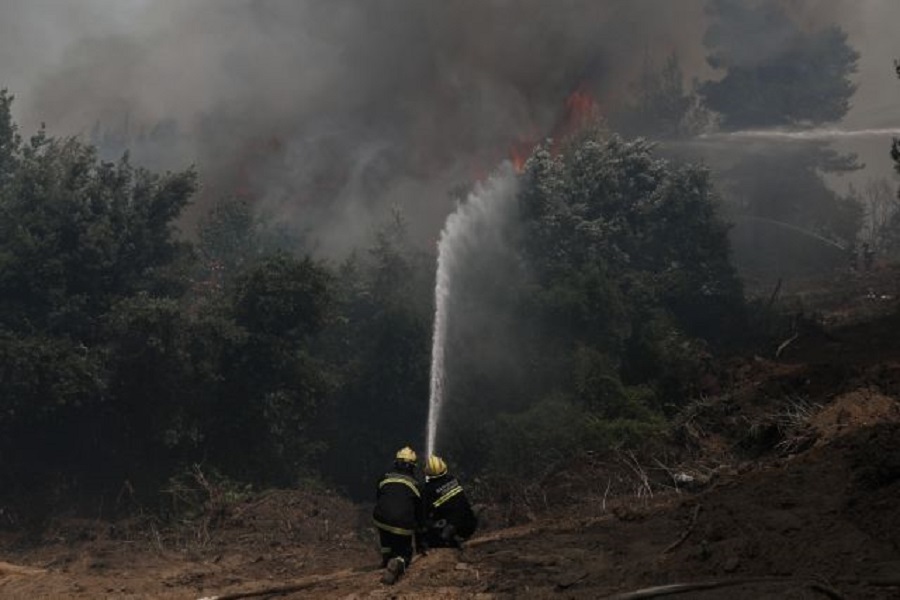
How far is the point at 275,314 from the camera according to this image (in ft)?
81.4

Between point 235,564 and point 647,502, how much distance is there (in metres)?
6.67

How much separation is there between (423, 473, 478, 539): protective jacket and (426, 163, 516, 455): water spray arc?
1219cm

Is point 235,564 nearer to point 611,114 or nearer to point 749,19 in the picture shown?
point 611,114

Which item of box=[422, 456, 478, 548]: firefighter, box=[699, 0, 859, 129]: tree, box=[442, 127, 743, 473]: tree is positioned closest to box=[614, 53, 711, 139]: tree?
box=[699, 0, 859, 129]: tree

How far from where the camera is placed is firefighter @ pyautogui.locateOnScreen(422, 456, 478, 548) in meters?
10.2

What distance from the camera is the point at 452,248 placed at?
1153 inches

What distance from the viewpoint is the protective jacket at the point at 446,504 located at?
33.3 ft

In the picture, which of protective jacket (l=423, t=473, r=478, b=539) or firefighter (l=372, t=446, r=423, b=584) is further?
protective jacket (l=423, t=473, r=478, b=539)

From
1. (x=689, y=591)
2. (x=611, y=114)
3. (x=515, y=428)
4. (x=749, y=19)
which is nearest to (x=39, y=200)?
(x=515, y=428)

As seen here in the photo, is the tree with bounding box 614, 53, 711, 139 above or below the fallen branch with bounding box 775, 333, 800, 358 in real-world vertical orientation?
above

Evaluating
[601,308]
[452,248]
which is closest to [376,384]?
[452,248]

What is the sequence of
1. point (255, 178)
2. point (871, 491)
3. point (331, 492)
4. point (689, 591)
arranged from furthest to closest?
point (255, 178)
point (331, 492)
point (871, 491)
point (689, 591)

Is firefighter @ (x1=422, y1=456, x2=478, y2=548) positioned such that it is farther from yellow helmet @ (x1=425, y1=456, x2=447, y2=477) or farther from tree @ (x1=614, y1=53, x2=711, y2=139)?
tree @ (x1=614, y1=53, x2=711, y2=139)

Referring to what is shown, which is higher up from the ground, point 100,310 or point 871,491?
point 100,310
